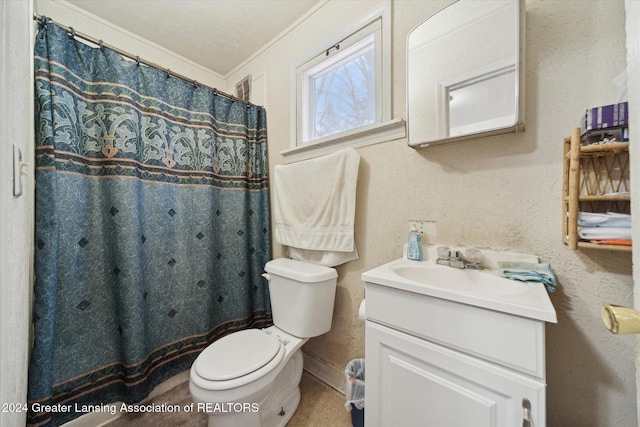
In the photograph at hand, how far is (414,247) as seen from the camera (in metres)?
1.06

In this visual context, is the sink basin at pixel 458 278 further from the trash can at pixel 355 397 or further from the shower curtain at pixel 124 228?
the shower curtain at pixel 124 228

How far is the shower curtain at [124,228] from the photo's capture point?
101 cm

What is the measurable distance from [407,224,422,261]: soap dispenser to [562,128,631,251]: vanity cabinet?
0.47 meters

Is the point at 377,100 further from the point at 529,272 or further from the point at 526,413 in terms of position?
the point at 526,413

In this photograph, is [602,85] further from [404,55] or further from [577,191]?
[404,55]

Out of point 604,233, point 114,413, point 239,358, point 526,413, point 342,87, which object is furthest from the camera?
point 342,87

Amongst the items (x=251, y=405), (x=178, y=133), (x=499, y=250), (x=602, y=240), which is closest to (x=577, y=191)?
(x=602, y=240)

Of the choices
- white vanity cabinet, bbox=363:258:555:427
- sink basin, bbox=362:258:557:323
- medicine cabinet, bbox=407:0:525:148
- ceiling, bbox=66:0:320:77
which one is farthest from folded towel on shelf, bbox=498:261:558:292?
ceiling, bbox=66:0:320:77

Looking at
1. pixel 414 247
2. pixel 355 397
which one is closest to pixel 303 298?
pixel 355 397

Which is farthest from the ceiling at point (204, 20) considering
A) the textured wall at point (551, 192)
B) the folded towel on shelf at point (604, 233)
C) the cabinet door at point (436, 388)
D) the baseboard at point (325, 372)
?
the baseboard at point (325, 372)

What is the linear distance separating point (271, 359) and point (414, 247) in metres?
0.85

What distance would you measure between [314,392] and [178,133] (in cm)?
182

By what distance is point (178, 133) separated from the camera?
4.79 ft

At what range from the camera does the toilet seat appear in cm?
96
